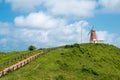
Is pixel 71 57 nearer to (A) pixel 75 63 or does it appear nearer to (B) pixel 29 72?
(A) pixel 75 63

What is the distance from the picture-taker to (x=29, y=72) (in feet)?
227

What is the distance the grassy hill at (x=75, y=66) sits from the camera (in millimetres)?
70000

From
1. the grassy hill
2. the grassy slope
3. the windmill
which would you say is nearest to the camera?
the grassy hill

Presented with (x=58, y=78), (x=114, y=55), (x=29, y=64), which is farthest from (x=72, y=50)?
(x=58, y=78)

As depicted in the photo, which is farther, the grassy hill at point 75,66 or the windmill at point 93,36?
the windmill at point 93,36

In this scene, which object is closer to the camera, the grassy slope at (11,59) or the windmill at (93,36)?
the grassy slope at (11,59)

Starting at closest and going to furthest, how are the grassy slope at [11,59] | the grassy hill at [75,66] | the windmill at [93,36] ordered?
the grassy hill at [75,66]
the grassy slope at [11,59]
the windmill at [93,36]

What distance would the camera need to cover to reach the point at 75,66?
3356 inches

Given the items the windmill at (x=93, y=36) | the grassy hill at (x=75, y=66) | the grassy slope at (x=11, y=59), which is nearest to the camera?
the grassy hill at (x=75, y=66)

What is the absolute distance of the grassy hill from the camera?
230 feet

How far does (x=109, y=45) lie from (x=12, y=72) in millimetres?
58726

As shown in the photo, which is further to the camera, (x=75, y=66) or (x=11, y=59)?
(x=11, y=59)

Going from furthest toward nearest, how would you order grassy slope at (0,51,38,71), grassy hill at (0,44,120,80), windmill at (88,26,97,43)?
1. windmill at (88,26,97,43)
2. grassy slope at (0,51,38,71)
3. grassy hill at (0,44,120,80)

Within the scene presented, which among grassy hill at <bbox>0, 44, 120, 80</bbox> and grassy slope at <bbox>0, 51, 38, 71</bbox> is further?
grassy slope at <bbox>0, 51, 38, 71</bbox>
